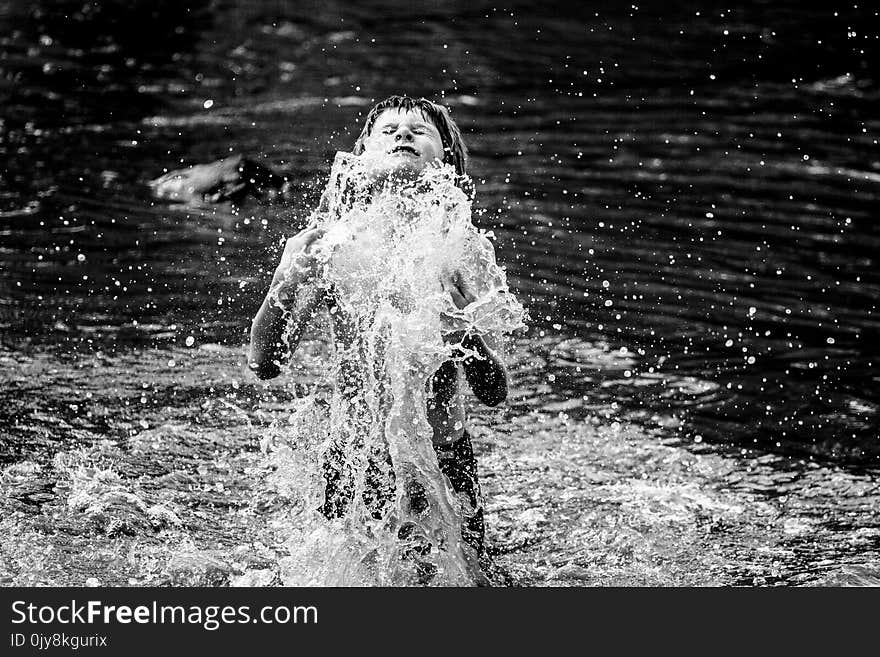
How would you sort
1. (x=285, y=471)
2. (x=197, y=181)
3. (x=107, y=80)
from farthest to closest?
(x=107, y=80)
(x=197, y=181)
(x=285, y=471)

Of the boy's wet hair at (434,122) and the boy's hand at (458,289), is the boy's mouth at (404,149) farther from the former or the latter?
the boy's hand at (458,289)

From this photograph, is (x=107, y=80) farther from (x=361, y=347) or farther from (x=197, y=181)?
(x=361, y=347)

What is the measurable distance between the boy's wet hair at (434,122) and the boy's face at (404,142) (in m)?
0.04

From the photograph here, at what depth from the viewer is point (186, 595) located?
4.47 meters

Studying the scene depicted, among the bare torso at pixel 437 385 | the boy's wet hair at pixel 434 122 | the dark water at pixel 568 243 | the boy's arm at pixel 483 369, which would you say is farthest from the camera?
the dark water at pixel 568 243

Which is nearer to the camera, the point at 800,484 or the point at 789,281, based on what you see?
the point at 800,484

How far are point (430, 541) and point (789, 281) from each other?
426 cm

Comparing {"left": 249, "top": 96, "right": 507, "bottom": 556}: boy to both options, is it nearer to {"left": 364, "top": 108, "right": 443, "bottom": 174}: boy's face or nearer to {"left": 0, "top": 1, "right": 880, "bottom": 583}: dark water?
{"left": 364, "top": 108, "right": 443, "bottom": 174}: boy's face

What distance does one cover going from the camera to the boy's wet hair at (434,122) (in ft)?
15.9

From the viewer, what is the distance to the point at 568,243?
8.67m

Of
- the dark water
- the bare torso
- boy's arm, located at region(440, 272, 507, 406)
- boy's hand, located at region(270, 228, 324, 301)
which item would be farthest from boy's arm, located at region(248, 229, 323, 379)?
the dark water

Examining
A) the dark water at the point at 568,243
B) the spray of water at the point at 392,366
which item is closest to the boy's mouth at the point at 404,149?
the spray of water at the point at 392,366

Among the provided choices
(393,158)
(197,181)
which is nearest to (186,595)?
(393,158)

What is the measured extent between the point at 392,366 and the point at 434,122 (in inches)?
37.8
